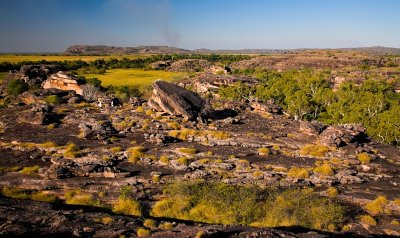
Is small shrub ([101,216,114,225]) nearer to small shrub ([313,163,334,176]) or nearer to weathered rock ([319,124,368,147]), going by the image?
small shrub ([313,163,334,176])

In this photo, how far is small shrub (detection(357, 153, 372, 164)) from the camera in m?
46.6

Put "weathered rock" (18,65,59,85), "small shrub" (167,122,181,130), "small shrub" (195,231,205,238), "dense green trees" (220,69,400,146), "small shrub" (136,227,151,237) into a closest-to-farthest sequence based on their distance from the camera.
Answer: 1. "small shrub" (195,231,205,238)
2. "small shrub" (136,227,151,237)
3. "small shrub" (167,122,181,130)
4. "dense green trees" (220,69,400,146)
5. "weathered rock" (18,65,59,85)

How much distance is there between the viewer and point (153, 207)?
116 feet

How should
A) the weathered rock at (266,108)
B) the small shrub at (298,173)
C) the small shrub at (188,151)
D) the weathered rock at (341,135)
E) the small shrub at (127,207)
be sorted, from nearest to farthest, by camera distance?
the small shrub at (127,207), the small shrub at (298,173), the small shrub at (188,151), the weathered rock at (341,135), the weathered rock at (266,108)

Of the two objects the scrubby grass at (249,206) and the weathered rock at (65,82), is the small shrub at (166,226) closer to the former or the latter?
the scrubby grass at (249,206)

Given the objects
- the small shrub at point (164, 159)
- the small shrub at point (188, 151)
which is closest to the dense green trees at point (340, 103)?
the small shrub at point (188, 151)

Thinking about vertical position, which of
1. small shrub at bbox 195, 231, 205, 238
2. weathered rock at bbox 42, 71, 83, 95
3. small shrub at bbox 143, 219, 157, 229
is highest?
weathered rock at bbox 42, 71, 83, 95

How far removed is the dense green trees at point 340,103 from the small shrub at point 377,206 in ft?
117

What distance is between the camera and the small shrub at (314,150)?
48.3 m

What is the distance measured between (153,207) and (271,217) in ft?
39.4

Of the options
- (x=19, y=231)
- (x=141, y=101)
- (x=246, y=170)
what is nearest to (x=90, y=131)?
(x=141, y=101)

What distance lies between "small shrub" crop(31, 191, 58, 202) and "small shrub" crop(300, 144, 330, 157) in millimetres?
32961

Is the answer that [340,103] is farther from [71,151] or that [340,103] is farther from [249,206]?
[71,151]

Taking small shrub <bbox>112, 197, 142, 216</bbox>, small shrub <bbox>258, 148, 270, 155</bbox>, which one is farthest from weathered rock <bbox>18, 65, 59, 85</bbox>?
small shrub <bbox>112, 197, 142, 216</bbox>
